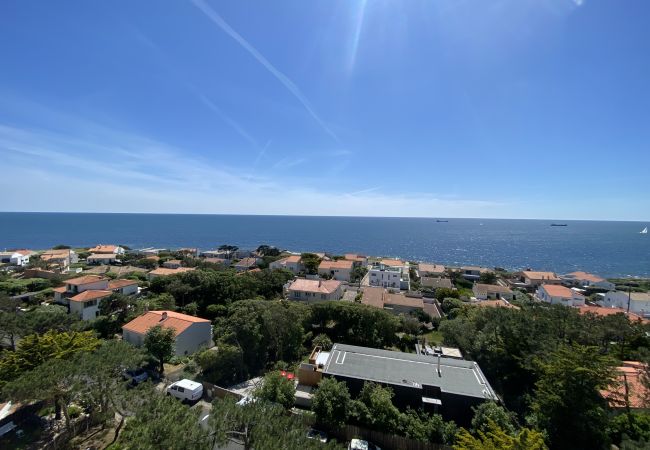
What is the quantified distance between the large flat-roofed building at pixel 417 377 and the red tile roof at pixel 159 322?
12107 millimetres

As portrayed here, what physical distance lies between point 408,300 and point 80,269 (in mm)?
64201

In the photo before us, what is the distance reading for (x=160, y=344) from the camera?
21.3m

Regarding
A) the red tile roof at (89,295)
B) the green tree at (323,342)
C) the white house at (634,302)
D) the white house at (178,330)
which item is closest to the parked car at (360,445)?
the green tree at (323,342)

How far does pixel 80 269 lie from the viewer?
59.8 metres

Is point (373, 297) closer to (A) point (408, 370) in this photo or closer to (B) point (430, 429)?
(A) point (408, 370)

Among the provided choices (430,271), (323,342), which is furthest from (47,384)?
(430,271)

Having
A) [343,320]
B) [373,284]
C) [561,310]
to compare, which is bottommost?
[373,284]

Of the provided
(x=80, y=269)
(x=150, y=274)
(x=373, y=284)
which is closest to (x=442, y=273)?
(x=373, y=284)

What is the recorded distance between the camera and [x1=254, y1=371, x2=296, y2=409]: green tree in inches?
669

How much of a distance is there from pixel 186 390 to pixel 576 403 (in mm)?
21881

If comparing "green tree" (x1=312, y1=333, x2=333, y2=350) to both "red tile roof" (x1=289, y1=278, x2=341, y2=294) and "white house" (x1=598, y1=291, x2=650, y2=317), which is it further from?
"white house" (x1=598, y1=291, x2=650, y2=317)

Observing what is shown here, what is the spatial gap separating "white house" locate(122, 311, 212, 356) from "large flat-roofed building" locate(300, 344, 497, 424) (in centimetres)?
1165

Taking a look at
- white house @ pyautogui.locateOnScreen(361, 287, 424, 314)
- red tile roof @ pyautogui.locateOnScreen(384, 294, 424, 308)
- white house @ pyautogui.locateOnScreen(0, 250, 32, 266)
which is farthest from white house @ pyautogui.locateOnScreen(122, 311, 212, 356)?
white house @ pyautogui.locateOnScreen(0, 250, 32, 266)

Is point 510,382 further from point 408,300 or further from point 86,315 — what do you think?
point 86,315
